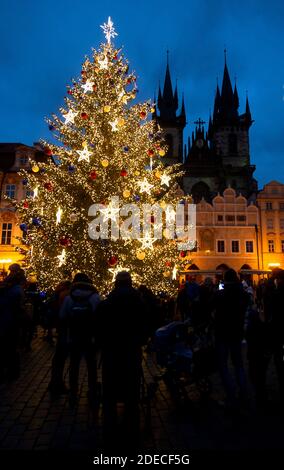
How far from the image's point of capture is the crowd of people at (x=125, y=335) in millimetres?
3656

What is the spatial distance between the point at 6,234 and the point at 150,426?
106 feet

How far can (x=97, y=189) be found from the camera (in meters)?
12.2

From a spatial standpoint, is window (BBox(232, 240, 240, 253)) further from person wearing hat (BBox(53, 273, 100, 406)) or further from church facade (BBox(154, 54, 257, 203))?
person wearing hat (BBox(53, 273, 100, 406))

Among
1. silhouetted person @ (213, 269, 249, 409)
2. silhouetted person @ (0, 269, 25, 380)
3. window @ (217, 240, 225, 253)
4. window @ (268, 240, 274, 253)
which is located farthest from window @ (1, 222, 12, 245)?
silhouetted person @ (213, 269, 249, 409)

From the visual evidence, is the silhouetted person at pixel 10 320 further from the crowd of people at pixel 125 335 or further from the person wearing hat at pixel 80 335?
the person wearing hat at pixel 80 335

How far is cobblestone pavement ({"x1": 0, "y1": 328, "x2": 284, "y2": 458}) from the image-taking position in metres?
3.70

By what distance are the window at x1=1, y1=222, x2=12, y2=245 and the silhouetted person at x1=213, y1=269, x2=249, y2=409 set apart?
104 feet

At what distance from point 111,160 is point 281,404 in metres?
9.29

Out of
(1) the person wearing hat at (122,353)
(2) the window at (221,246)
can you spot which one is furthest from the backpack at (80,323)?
(2) the window at (221,246)

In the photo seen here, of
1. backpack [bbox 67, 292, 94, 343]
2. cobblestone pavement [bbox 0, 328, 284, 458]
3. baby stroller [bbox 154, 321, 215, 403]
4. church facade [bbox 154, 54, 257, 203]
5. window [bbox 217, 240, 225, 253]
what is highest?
church facade [bbox 154, 54, 257, 203]

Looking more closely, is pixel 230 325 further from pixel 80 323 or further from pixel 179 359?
pixel 80 323

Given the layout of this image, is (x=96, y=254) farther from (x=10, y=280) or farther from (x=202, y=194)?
(x=202, y=194)

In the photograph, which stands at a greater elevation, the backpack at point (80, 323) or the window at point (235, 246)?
the window at point (235, 246)

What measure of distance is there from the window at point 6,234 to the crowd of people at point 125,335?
2851cm
